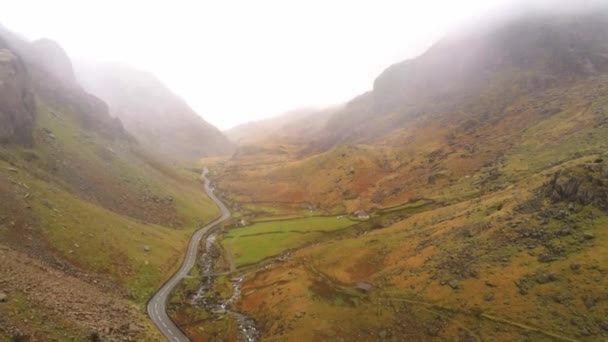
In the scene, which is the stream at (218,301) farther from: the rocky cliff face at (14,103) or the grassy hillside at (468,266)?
the rocky cliff face at (14,103)

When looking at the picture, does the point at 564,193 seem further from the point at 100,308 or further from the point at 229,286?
the point at 100,308

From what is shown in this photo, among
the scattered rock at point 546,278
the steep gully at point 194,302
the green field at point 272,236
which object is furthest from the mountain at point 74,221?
the scattered rock at point 546,278

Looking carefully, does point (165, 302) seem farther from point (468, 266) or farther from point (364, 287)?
point (468, 266)

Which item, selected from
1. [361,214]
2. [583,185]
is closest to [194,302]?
[361,214]

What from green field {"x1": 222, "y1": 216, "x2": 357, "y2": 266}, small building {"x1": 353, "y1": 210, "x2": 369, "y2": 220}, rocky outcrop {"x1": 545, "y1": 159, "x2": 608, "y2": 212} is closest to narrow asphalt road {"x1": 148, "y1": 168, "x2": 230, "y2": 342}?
green field {"x1": 222, "y1": 216, "x2": 357, "y2": 266}

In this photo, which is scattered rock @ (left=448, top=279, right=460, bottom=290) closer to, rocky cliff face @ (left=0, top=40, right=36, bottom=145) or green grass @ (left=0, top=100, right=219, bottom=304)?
green grass @ (left=0, top=100, right=219, bottom=304)

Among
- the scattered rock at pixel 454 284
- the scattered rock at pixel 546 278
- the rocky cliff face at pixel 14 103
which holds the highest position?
the rocky cliff face at pixel 14 103
